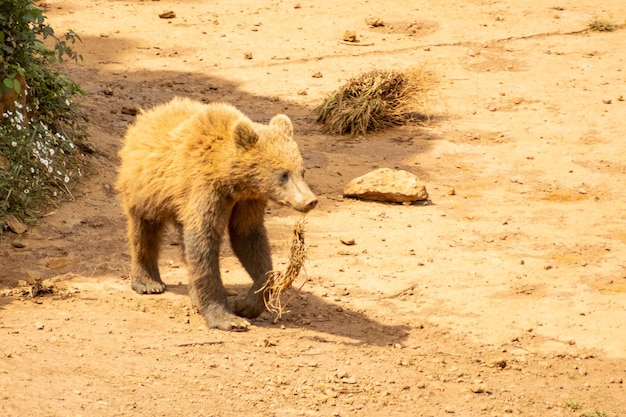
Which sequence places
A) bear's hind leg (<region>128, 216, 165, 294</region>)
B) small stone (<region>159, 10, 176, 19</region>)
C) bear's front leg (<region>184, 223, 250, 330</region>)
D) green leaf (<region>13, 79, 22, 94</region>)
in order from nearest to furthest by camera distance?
bear's front leg (<region>184, 223, 250, 330</region>)
bear's hind leg (<region>128, 216, 165, 294</region>)
green leaf (<region>13, 79, 22, 94</region>)
small stone (<region>159, 10, 176, 19</region>)

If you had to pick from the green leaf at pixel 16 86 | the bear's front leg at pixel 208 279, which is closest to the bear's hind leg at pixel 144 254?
the bear's front leg at pixel 208 279

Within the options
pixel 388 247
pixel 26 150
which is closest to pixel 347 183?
pixel 388 247

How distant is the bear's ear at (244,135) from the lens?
6.20 metres

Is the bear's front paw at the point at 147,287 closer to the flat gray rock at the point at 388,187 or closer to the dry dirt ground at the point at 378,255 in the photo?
the dry dirt ground at the point at 378,255

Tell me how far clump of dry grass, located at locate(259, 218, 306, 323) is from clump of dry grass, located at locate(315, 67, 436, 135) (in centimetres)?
541

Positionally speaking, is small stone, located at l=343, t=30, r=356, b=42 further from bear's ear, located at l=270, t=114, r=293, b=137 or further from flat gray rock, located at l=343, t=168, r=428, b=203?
bear's ear, located at l=270, t=114, r=293, b=137

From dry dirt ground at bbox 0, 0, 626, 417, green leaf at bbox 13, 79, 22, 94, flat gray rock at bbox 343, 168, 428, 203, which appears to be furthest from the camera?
flat gray rock at bbox 343, 168, 428, 203

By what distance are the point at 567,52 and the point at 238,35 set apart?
17.4 ft

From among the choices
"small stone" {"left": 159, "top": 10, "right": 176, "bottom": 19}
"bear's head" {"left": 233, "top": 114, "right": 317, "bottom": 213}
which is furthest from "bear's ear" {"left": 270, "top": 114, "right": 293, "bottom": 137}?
"small stone" {"left": 159, "top": 10, "right": 176, "bottom": 19}

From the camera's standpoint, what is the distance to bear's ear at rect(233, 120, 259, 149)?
20.3 feet

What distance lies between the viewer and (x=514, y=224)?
9.00 m

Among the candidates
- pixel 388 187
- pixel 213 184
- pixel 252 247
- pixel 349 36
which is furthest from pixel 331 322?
pixel 349 36

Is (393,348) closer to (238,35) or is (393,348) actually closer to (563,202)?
(563,202)

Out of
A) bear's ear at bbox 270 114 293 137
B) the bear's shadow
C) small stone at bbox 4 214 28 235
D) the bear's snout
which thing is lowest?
the bear's shadow
